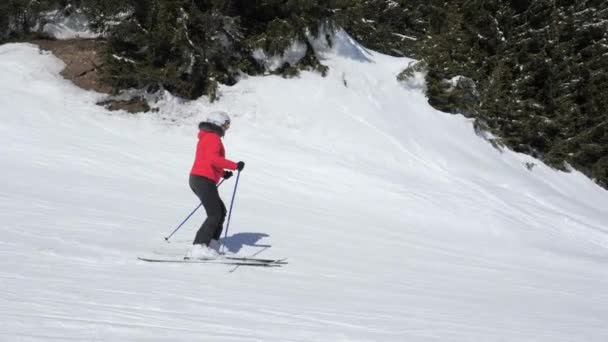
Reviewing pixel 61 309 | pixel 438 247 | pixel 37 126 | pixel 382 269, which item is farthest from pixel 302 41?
pixel 61 309

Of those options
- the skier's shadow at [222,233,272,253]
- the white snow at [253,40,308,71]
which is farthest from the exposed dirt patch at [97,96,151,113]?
the skier's shadow at [222,233,272,253]

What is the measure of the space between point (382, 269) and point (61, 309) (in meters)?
4.38

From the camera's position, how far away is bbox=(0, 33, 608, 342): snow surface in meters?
4.86

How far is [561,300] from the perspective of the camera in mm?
7223

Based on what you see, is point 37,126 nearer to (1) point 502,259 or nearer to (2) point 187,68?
(2) point 187,68

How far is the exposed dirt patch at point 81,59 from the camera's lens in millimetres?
15031

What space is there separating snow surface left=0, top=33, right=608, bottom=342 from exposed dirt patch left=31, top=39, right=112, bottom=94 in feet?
1.37

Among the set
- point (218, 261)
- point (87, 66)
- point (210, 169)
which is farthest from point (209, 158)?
point (87, 66)

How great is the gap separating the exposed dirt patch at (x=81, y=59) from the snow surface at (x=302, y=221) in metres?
0.42

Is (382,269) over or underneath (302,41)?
underneath

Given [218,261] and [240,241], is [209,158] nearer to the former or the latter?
[218,261]

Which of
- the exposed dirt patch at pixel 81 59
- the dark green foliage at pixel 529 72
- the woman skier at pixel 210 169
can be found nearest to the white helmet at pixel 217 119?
the woman skier at pixel 210 169

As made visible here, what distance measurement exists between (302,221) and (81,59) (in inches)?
360

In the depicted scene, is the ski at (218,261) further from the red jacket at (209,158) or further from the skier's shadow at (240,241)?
the red jacket at (209,158)
